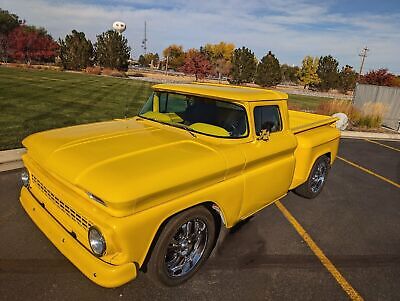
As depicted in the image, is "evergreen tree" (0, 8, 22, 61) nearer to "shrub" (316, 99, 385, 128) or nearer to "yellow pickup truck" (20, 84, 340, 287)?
"shrub" (316, 99, 385, 128)

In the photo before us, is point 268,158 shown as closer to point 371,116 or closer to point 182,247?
point 182,247

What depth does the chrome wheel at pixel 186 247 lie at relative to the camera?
10.2 feet

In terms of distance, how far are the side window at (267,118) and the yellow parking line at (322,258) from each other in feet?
5.08

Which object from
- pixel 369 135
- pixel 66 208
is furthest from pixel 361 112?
pixel 66 208

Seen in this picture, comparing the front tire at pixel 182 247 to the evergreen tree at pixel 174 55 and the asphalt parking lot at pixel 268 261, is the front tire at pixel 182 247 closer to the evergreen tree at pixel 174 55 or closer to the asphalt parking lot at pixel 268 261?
the asphalt parking lot at pixel 268 261

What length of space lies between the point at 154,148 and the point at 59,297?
1.70m

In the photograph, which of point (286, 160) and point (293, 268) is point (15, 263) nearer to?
point (293, 268)

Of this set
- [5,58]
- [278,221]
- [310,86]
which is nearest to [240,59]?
[310,86]

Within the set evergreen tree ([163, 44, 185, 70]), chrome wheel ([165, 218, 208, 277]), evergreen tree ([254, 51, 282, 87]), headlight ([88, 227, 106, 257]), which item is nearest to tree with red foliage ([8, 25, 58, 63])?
evergreen tree ([254, 51, 282, 87])

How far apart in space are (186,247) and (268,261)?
1.15m

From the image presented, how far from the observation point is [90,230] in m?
2.56

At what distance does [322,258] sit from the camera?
388 cm

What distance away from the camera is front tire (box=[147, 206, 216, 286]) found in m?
Result: 2.84

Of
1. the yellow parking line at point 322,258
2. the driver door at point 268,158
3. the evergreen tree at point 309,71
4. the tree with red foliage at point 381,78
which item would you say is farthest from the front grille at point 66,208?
the evergreen tree at point 309,71
